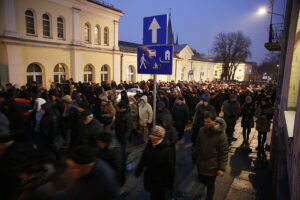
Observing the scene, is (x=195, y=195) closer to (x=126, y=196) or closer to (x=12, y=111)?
(x=126, y=196)

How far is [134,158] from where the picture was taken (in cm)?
602

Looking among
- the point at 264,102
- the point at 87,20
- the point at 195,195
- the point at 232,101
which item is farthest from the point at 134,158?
the point at 87,20

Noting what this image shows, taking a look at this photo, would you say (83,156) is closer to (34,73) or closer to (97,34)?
(34,73)

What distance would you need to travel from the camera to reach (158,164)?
3195 millimetres

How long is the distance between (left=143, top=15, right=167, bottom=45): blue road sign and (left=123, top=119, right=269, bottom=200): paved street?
3.35 meters

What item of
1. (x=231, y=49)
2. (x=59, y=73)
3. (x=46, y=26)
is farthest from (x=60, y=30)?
(x=231, y=49)

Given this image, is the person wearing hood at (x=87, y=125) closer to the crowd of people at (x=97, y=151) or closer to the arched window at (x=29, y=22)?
the crowd of people at (x=97, y=151)

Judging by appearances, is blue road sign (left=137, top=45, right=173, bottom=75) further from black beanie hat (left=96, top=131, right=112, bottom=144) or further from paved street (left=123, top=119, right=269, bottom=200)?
paved street (left=123, top=119, right=269, bottom=200)

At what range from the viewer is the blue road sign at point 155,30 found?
4.57 m

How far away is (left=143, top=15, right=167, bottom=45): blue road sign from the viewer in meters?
4.57

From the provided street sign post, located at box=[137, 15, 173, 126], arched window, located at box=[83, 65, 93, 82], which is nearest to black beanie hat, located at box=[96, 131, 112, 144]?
street sign post, located at box=[137, 15, 173, 126]

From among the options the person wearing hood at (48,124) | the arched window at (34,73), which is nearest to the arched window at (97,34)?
the arched window at (34,73)

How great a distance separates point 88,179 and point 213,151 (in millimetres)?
2252

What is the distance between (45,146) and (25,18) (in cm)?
1461
